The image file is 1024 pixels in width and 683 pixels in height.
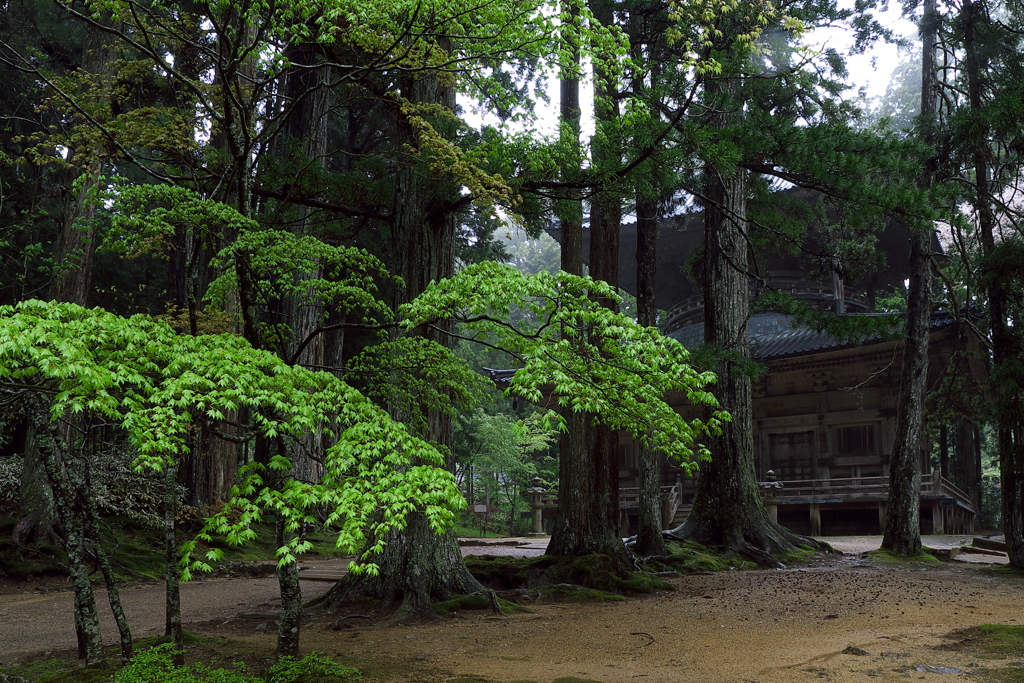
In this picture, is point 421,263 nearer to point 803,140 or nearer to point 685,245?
point 803,140

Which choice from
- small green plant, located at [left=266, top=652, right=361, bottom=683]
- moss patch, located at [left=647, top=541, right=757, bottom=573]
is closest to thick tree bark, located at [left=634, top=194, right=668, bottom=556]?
moss patch, located at [left=647, top=541, right=757, bottom=573]

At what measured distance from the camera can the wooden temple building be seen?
18.8 metres

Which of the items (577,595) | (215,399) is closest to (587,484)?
(577,595)

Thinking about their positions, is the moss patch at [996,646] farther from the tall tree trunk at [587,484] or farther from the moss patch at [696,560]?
the moss patch at [696,560]

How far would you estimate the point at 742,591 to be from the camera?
29.3ft

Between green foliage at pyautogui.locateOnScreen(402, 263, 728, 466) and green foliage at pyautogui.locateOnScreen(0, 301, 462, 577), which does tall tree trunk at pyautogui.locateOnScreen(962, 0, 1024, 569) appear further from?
green foliage at pyautogui.locateOnScreen(0, 301, 462, 577)

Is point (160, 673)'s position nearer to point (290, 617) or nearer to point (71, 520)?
point (290, 617)

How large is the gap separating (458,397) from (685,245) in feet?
53.0

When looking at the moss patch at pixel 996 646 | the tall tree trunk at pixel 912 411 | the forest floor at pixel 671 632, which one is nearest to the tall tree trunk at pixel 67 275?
the forest floor at pixel 671 632

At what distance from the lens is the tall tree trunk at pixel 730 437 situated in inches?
468

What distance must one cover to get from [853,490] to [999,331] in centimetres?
1070

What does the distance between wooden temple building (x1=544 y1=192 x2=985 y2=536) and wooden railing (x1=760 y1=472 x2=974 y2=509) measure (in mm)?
33

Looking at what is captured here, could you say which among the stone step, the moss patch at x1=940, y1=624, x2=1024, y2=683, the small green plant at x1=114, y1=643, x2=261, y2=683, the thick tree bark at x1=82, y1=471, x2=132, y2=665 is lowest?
the stone step

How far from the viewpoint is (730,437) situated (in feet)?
39.7
